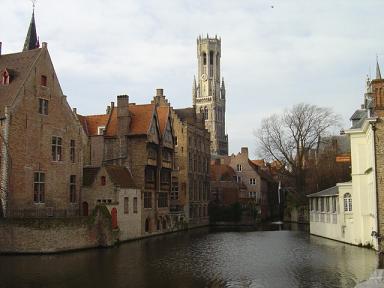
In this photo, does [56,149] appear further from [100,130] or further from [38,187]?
[100,130]

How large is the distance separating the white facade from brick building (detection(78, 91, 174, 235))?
52.8 ft

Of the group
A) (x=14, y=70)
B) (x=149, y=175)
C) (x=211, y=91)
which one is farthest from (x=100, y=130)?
(x=211, y=91)

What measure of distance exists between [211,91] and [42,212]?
108639 millimetres

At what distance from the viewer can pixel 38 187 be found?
34.5 metres

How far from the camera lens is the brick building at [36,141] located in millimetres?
32156

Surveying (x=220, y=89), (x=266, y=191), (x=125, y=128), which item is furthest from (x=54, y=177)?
(x=220, y=89)

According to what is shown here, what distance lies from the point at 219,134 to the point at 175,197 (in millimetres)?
80018

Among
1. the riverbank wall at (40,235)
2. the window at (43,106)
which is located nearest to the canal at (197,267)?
the riverbank wall at (40,235)

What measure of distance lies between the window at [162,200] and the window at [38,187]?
1401cm

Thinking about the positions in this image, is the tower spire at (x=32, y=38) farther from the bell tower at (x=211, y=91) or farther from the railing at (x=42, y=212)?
the bell tower at (x=211, y=91)

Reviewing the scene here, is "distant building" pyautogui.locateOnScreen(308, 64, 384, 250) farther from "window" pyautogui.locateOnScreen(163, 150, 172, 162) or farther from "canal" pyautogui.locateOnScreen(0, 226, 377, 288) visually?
"window" pyautogui.locateOnScreen(163, 150, 172, 162)

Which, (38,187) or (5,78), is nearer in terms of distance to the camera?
(38,187)

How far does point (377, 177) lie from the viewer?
27.2 metres

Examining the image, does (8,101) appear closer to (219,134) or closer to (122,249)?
(122,249)
